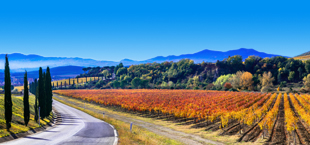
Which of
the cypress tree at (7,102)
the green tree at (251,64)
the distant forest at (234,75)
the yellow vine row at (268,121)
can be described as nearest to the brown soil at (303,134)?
the yellow vine row at (268,121)

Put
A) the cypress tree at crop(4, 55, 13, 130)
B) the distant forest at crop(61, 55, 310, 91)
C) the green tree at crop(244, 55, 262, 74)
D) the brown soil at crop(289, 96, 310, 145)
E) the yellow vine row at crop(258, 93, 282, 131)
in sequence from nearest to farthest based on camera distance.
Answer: the cypress tree at crop(4, 55, 13, 130) < the brown soil at crop(289, 96, 310, 145) < the yellow vine row at crop(258, 93, 282, 131) < the distant forest at crop(61, 55, 310, 91) < the green tree at crop(244, 55, 262, 74)

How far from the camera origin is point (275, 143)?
2383 centimetres

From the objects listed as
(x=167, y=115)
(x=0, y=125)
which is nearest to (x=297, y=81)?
(x=167, y=115)

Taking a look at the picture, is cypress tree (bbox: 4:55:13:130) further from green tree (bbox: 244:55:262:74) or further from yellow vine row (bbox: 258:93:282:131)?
green tree (bbox: 244:55:262:74)

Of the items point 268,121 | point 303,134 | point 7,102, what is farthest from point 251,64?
point 7,102

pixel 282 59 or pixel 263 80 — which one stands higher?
pixel 282 59

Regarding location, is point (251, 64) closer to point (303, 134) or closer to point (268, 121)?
point (268, 121)

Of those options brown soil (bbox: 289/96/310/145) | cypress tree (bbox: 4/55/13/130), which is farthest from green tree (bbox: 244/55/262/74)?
cypress tree (bbox: 4/55/13/130)

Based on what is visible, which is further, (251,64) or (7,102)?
(251,64)

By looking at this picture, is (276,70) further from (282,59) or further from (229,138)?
(229,138)

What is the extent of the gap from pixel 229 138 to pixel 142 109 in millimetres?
27300

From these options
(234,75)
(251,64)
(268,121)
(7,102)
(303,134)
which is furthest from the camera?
(251,64)

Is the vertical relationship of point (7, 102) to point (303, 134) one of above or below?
above

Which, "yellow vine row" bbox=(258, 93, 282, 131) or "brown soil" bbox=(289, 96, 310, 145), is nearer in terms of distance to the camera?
"brown soil" bbox=(289, 96, 310, 145)
